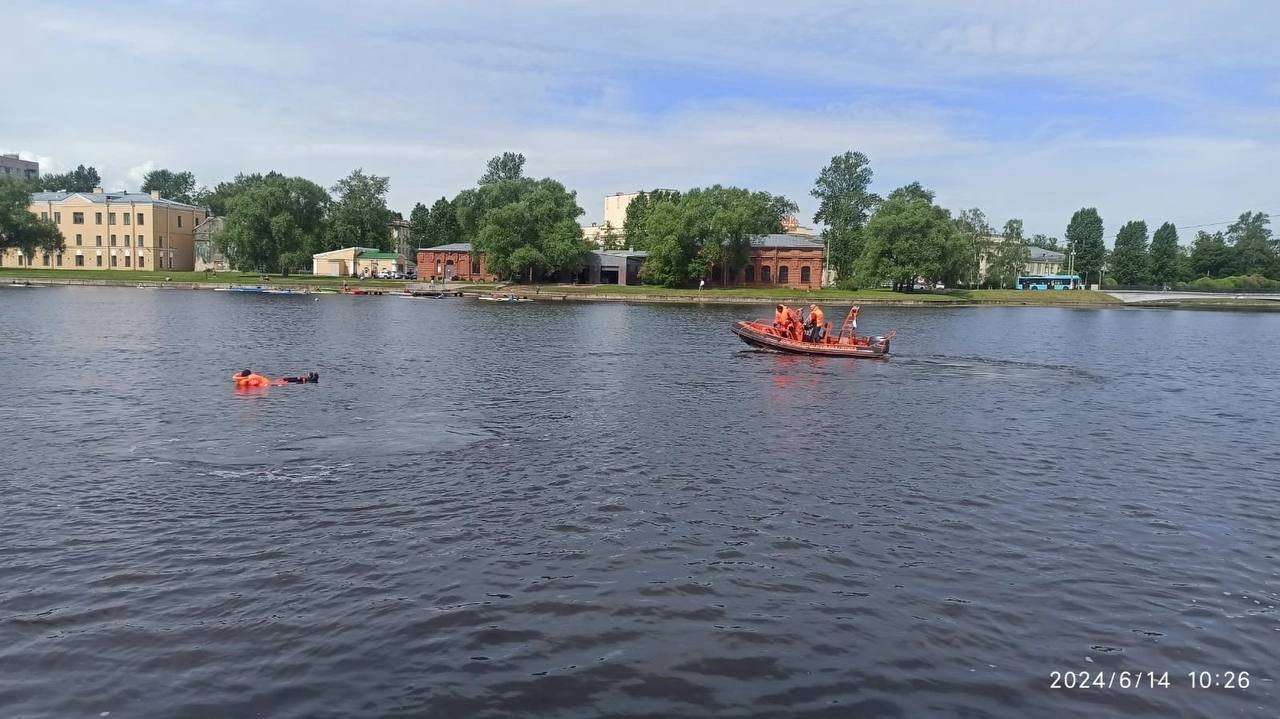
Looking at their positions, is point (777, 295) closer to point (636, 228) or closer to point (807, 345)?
point (636, 228)

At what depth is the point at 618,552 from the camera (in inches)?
505

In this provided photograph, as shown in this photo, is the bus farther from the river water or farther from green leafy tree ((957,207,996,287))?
the river water

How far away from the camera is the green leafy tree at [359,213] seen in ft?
446

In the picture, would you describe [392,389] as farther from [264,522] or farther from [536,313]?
[536,313]

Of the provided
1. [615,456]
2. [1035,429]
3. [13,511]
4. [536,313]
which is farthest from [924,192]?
[13,511]

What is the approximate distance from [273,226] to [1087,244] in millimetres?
151992

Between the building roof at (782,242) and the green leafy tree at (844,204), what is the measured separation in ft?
34.6

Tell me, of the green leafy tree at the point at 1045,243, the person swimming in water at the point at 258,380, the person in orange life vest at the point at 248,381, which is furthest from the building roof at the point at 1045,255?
the person in orange life vest at the point at 248,381

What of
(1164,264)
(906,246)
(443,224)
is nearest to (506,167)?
(443,224)

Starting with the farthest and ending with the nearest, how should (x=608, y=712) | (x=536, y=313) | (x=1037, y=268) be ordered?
(x=1037, y=268) < (x=536, y=313) < (x=608, y=712)

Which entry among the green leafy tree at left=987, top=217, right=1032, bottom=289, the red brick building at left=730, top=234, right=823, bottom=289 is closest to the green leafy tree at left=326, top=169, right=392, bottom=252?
the red brick building at left=730, top=234, right=823, bottom=289

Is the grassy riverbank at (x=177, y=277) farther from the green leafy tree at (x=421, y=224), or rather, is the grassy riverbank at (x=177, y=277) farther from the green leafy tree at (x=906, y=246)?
the green leafy tree at (x=906, y=246)

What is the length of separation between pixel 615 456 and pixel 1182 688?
39.4 feet

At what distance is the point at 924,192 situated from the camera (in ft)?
433
